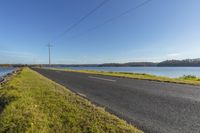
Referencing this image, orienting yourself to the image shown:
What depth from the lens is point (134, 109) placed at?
540 cm

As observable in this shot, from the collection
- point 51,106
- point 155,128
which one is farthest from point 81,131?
point 51,106

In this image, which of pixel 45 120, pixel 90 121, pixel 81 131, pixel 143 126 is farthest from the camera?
pixel 45 120

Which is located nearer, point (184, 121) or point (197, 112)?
point (184, 121)

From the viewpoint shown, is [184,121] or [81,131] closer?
[81,131]

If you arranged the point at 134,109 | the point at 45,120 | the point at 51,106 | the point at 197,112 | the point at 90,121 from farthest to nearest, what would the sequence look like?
the point at 51,106, the point at 134,109, the point at 197,112, the point at 45,120, the point at 90,121

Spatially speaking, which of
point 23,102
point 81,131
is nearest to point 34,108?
point 23,102

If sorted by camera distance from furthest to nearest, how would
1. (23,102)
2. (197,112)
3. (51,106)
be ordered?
1. (23,102)
2. (51,106)
3. (197,112)

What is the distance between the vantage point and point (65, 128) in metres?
3.89

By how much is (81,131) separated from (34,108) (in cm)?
268

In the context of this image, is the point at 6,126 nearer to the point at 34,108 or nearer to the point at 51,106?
the point at 34,108

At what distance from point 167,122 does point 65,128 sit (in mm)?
2507

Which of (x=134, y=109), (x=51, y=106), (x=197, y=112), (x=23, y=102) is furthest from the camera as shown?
(x=23, y=102)

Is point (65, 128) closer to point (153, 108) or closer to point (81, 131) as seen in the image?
point (81, 131)

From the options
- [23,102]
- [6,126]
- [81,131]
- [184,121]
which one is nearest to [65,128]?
[81,131]
